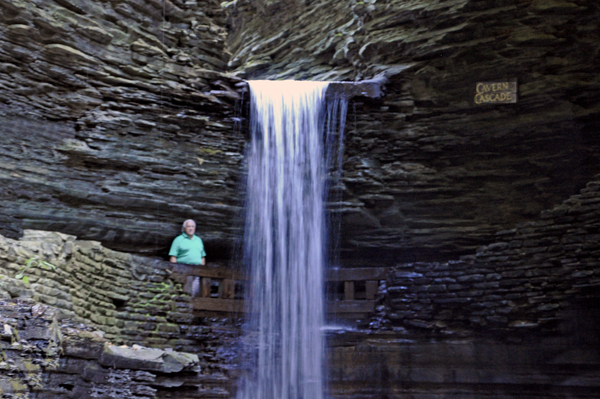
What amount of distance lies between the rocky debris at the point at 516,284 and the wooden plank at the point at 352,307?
0.20 meters

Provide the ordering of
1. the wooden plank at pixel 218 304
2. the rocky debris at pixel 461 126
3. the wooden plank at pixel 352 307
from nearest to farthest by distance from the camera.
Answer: the rocky debris at pixel 461 126
the wooden plank at pixel 218 304
the wooden plank at pixel 352 307

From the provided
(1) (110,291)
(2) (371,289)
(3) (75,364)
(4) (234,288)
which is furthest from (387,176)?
(3) (75,364)

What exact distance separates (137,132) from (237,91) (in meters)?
1.90

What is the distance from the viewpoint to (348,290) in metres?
9.56

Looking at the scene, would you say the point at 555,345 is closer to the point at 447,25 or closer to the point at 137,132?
the point at 447,25

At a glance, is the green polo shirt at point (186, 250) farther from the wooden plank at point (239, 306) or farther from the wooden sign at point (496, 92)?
the wooden sign at point (496, 92)

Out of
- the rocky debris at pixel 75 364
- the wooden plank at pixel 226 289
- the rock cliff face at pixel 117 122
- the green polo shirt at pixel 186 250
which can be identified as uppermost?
the rock cliff face at pixel 117 122

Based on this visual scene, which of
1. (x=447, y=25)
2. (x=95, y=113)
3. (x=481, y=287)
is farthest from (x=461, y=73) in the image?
(x=95, y=113)

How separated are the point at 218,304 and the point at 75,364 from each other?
11.2 feet

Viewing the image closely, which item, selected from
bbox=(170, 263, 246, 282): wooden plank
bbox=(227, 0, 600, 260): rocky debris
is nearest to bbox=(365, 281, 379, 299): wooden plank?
bbox=(227, 0, 600, 260): rocky debris

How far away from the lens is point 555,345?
7801 millimetres

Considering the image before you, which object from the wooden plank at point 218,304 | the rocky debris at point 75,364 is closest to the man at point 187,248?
the wooden plank at point 218,304

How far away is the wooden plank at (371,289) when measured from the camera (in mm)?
9441

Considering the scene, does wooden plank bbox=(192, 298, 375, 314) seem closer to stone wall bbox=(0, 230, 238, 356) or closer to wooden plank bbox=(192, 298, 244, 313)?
wooden plank bbox=(192, 298, 244, 313)
